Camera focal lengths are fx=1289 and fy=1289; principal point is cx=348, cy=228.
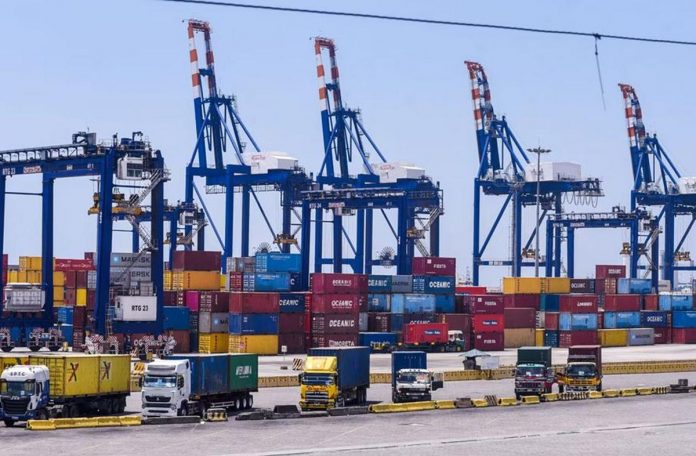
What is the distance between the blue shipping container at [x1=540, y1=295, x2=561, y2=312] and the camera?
12257 centimetres

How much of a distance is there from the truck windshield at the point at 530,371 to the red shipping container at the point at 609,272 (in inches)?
2826

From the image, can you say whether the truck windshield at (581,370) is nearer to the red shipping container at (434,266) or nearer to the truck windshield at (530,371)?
the truck windshield at (530,371)

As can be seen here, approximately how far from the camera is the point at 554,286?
125688 mm

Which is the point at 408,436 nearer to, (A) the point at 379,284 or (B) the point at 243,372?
(B) the point at 243,372

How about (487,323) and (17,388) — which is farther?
(487,323)

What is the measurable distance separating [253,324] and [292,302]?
15.0 feet

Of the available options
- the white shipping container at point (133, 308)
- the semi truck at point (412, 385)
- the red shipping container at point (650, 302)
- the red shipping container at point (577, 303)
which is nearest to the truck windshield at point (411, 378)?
the semi truck at point (412, 385)

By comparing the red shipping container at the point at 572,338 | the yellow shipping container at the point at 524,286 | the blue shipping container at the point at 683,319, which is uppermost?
the yellow shipping container at the point at 524,286

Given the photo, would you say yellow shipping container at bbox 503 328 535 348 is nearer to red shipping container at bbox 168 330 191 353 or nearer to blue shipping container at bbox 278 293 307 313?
blue shipping container at bbox 278 293 307 313

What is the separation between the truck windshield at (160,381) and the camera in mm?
49531

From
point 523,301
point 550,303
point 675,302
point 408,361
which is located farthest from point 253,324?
point 675,302

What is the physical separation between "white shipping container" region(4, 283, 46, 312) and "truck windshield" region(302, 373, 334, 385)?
44.8 m

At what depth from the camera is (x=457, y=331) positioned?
112 meters

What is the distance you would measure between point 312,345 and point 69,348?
18626mm
